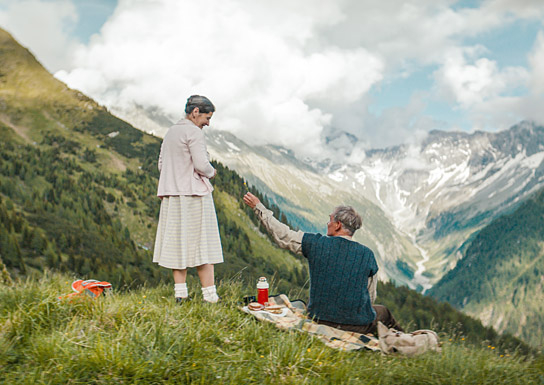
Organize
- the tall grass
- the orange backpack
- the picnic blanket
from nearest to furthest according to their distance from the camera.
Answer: the tall grass
the picnic blanket
the orange backpack

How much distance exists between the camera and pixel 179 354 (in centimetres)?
519

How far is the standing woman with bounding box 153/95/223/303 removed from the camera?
28.7ft

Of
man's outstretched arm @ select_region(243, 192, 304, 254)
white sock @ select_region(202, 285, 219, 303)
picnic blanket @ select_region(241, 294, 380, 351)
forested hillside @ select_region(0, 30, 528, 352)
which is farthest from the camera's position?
forested hillside @ select_region(0, 30, 528, 352)

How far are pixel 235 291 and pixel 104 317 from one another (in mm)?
3348

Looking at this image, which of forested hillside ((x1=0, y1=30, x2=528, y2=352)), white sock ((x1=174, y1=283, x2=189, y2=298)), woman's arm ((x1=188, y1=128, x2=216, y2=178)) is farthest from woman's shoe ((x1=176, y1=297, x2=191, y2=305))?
forested hillside ((x1=0, y1=30, x2=528, y2=352))

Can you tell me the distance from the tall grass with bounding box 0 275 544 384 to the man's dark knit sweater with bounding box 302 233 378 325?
1103 mm

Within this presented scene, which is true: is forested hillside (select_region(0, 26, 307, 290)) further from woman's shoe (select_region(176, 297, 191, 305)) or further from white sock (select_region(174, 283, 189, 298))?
woman's shoe (select_region(176, 297, 191, 305))

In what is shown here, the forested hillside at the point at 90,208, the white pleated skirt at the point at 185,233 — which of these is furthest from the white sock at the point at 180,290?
the forested hillside at the point at 90,208

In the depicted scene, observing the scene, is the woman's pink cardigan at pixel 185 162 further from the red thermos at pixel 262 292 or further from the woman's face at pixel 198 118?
the red thermos at pixel 262 292

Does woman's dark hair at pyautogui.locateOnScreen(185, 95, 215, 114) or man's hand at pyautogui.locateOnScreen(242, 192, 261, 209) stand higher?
woman's dark hair at pyautogui.locateOnScreen(185, 95, 215, 114)

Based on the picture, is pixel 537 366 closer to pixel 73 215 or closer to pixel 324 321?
pixel 324 321

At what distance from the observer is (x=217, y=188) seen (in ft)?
517

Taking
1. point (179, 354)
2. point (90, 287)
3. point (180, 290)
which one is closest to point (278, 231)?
point (180, 290)

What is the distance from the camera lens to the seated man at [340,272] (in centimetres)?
770
